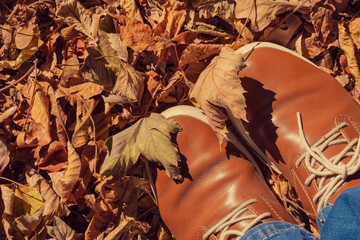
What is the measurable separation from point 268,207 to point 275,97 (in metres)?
0.38

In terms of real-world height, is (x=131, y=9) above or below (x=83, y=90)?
above

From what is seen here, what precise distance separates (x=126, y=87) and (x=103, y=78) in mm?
84

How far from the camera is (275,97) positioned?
4.40 ft

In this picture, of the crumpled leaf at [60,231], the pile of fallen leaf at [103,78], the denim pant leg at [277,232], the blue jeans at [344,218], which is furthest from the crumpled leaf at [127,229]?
the blue jeans at [344,218]

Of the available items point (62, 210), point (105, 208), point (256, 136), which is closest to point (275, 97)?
point (256, 136)

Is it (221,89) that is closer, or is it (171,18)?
(221,89)

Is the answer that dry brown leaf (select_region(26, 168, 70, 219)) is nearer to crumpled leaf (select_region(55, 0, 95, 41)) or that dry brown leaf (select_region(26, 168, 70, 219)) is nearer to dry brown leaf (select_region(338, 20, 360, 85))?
crumpled leaf (select_region(55, 0, 95, 41))

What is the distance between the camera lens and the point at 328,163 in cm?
123

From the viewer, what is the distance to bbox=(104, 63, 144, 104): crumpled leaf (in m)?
1.26

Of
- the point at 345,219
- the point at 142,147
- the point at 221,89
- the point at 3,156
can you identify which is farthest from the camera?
the point at 3,156

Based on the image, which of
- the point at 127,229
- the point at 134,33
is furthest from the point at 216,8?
the point at 127,229

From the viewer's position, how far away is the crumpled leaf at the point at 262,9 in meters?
1.30

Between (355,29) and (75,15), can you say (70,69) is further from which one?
(355,29)

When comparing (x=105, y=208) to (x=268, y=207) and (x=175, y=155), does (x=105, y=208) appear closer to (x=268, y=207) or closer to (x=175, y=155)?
(x=175, y=155)
